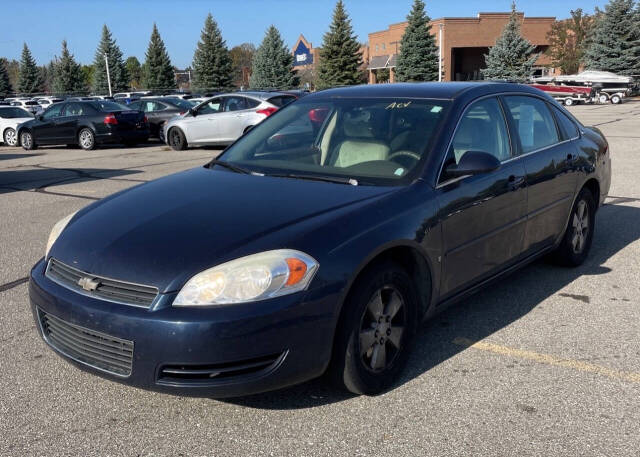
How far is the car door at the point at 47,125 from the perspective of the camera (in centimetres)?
1920

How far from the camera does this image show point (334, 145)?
Answer: 4270mm

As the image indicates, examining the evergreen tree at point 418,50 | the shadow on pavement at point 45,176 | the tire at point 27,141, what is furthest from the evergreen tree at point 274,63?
the shadow on pavement at point 45,176

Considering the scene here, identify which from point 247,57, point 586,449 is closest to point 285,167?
point 586,449

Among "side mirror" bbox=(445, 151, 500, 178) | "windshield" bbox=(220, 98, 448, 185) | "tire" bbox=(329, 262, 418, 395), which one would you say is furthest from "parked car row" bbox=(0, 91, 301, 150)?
"tire" bbox=(329, 262, 418, 395)

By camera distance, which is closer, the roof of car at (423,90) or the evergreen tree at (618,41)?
the roof of car at (423,90)

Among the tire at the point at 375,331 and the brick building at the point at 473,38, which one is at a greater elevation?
the brick building at the point at 473,38

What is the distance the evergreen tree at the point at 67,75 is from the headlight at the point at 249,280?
7011 cm

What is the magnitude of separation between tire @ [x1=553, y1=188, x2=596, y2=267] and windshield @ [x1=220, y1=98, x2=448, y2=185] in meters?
1.99

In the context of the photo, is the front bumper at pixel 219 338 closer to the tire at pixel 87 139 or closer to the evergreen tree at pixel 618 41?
the tire at pixel 87 139

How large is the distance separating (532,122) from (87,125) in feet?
53.6

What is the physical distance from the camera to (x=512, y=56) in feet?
164

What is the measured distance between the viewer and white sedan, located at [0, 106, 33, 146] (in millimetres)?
20759

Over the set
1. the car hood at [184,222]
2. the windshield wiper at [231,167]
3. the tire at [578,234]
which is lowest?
the tire at [578,234]

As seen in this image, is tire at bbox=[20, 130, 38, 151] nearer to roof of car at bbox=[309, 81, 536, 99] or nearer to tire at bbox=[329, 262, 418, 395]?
roof of car at bbox=[309, 81, 536, 99]
